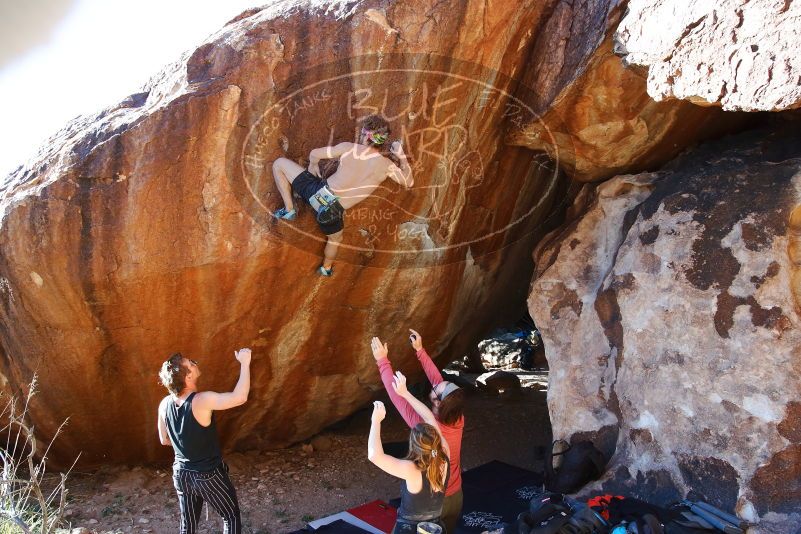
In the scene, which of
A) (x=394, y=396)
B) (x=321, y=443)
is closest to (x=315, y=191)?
(x=394, y=396)

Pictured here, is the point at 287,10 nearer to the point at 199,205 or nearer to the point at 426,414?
the point at 199,205

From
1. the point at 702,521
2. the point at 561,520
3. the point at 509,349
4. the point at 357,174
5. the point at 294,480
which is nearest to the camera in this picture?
the point at 561,520

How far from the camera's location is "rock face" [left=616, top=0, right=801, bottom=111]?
3.26 m

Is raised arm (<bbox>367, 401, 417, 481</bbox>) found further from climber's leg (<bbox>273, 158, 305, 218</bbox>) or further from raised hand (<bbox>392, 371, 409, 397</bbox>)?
climber's leg (<bbox>273, 158, 305, 218</bbox>)

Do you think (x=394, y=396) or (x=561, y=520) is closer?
(x=561, y=520)

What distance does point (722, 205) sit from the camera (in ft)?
13.9

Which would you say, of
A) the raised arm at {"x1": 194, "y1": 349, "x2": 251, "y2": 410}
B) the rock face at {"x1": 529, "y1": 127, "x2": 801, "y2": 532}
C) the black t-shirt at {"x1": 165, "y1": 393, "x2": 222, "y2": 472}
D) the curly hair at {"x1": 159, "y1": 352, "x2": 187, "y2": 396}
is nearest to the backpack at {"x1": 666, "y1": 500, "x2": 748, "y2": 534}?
the rock face at {"x1": 529, "y1": 127, "x2": 801, "y2": 532}

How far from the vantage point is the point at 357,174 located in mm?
4793

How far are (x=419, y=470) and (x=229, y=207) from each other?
92.9 inches

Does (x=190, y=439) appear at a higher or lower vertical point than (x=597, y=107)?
lower

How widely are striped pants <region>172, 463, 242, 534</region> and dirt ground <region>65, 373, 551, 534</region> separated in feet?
3.09

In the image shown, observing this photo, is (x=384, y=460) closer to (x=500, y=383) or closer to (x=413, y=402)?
(x=413, y=402)
